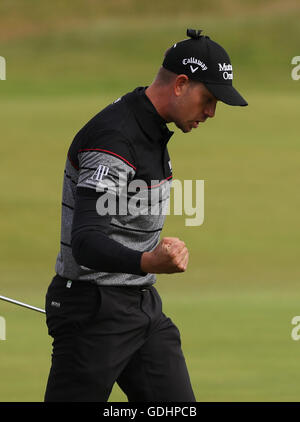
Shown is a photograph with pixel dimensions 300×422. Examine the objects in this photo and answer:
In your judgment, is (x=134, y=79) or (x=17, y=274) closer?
(x=17, y=274)

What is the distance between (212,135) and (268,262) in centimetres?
819

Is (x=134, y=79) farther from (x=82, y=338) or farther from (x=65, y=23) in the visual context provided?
(x=82, y=338)

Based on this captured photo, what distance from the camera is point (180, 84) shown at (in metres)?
5.52

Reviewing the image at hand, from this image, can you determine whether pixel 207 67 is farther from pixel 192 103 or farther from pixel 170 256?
pixel 170 256

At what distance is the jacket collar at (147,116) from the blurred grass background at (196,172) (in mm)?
3361

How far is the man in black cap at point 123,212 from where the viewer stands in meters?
5.37

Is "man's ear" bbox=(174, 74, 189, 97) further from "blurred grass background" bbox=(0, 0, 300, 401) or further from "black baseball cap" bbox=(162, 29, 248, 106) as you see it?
"blurred grass background" bbox=(0, 0, 300, 401)

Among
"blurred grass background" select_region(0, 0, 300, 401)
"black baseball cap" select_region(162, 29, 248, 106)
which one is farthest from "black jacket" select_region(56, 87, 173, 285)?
Answer: "blurred grass background" select_region(0, 0, 300, 401)

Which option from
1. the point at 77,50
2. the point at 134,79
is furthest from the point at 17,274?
the point at 77,50

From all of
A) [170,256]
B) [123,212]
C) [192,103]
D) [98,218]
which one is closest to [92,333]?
[123,212]

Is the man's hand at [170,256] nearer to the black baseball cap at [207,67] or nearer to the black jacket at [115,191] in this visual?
the black jacket at [115,191]

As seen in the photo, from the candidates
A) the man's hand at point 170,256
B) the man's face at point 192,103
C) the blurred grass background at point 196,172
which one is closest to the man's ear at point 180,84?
the man's face at point 192,103

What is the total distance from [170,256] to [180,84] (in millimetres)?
997

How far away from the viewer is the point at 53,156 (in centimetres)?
2194
